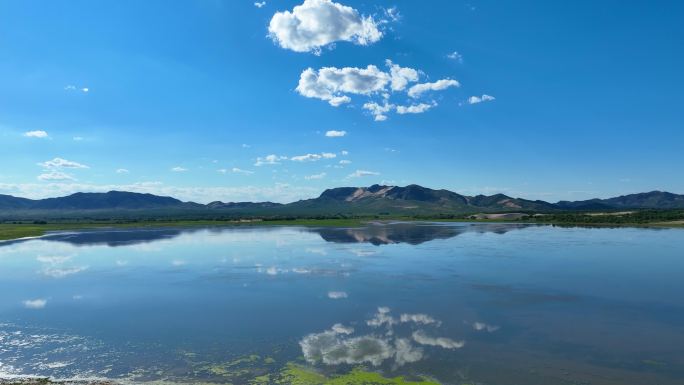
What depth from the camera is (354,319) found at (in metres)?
21.9

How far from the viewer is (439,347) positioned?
17391 mm

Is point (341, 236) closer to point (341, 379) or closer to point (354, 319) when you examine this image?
point (354, 319)

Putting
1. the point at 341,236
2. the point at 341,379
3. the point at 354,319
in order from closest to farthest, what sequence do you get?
the point at 341,379
the point at 354,319
the point at 341,236

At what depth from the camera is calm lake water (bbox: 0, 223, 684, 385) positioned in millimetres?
15516

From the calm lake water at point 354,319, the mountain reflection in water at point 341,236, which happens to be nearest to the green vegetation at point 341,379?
the calm lake water at point 354,319

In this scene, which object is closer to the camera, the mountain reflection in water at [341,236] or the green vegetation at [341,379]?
the green vegetation at [341,379]

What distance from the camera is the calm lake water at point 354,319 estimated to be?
1552 cm

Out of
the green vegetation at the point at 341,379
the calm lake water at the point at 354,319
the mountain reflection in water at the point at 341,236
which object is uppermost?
the mountain reflection in water at the point at 341,236

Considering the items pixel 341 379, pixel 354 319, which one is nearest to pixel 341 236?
pixel 354 319

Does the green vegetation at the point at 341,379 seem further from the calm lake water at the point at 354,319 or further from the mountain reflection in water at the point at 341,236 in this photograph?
the mountain reflection in water at the point at 341,236

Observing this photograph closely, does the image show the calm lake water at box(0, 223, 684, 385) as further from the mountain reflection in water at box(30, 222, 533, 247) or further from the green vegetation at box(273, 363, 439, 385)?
the mountain reflection in water at box(30, 222, 533, 247)

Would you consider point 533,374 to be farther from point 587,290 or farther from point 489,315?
point 587,290

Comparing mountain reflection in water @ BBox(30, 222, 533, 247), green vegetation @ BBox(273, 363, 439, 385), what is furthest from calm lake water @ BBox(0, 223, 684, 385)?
mountain reflection in water @ BBox(30, 222, 533, 247)

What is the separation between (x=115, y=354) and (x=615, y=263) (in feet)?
130
